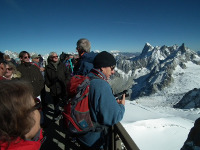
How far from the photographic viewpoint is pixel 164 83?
16075 centimetres

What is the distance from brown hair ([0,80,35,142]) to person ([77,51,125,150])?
965mm

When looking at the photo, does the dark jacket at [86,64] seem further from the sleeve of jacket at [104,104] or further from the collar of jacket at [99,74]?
the sleeve of jacket at [104,104]

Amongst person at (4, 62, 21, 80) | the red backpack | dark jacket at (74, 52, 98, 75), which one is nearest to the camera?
the red backpack

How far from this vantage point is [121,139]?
2.15m

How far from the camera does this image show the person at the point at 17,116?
109 centimetres

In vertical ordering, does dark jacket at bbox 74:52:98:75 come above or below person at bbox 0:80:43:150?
above

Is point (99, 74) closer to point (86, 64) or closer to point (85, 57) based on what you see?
point (86, 64)

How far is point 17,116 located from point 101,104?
1126 mm

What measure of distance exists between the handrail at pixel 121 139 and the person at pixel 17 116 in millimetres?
1285

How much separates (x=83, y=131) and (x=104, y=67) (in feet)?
3.90

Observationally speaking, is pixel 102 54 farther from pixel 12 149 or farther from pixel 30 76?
pixel 30 76

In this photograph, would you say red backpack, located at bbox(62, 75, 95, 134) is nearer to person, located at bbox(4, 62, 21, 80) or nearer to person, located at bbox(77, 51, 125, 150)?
person, located at bbox(77, 51, 125, 150)

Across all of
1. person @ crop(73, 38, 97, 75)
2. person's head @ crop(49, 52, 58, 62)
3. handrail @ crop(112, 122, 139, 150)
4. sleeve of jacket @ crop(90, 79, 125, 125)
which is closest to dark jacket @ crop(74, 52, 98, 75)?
person @ crop(73, 38, 97, 75)

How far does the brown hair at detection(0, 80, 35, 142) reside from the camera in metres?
1.08
